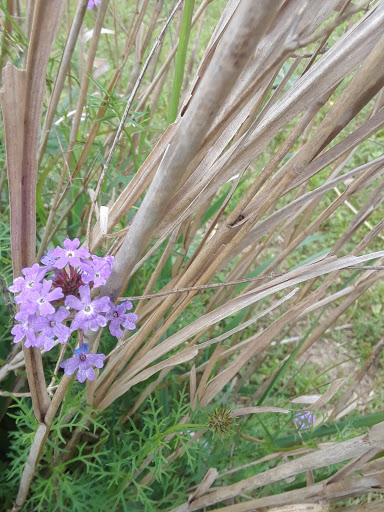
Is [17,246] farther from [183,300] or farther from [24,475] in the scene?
[24,475]

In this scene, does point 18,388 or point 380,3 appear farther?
point 18,388

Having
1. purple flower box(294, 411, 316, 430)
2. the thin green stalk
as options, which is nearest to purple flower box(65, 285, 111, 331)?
the thin green stalk

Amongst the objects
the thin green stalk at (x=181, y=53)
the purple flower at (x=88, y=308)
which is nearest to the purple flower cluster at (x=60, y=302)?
the purple flower at (x=88, y=308)

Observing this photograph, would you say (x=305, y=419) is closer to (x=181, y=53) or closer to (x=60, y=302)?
(x=60, y=302)

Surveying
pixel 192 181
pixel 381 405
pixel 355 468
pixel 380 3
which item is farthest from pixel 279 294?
pixel 380 3

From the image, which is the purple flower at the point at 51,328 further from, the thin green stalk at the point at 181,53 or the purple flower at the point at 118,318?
the thin green stalk at the point at 181,53

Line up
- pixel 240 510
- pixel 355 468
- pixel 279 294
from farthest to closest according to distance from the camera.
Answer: pixel 279 294
pixel 240 510
pixel 355 468

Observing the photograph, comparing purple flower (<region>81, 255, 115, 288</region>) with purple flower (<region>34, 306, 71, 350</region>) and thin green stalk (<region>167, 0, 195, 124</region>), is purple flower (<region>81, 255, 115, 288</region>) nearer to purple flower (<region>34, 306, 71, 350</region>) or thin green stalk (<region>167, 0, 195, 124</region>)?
purple flower (<region>34, 306, 71, 350</region>)

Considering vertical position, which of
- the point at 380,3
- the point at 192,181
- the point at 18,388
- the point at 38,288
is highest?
the point at 380,3
